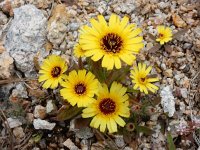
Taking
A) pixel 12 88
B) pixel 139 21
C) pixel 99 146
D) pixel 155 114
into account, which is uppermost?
pixel 139 21

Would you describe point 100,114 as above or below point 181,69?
below

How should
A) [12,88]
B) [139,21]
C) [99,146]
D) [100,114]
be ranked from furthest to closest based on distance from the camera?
[139,21] < [12,88] < [99,146] < [100,114]

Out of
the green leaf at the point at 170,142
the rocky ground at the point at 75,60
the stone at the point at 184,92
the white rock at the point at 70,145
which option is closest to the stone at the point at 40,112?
the rocky ground at the point at 75,60

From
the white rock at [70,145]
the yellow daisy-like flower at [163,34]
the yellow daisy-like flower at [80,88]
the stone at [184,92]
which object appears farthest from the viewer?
the yellow daisy-like flower at [163,34]

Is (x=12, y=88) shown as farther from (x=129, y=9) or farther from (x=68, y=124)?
(x=129, y=9)

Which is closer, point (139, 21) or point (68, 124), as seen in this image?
point (68, 124)

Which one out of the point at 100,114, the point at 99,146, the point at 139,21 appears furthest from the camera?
the point at 139,21

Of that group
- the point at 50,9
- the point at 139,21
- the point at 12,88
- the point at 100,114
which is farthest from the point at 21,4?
the point at 100,114

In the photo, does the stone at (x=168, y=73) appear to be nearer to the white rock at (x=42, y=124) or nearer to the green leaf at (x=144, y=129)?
the green leaf at (x=144, y=129)
